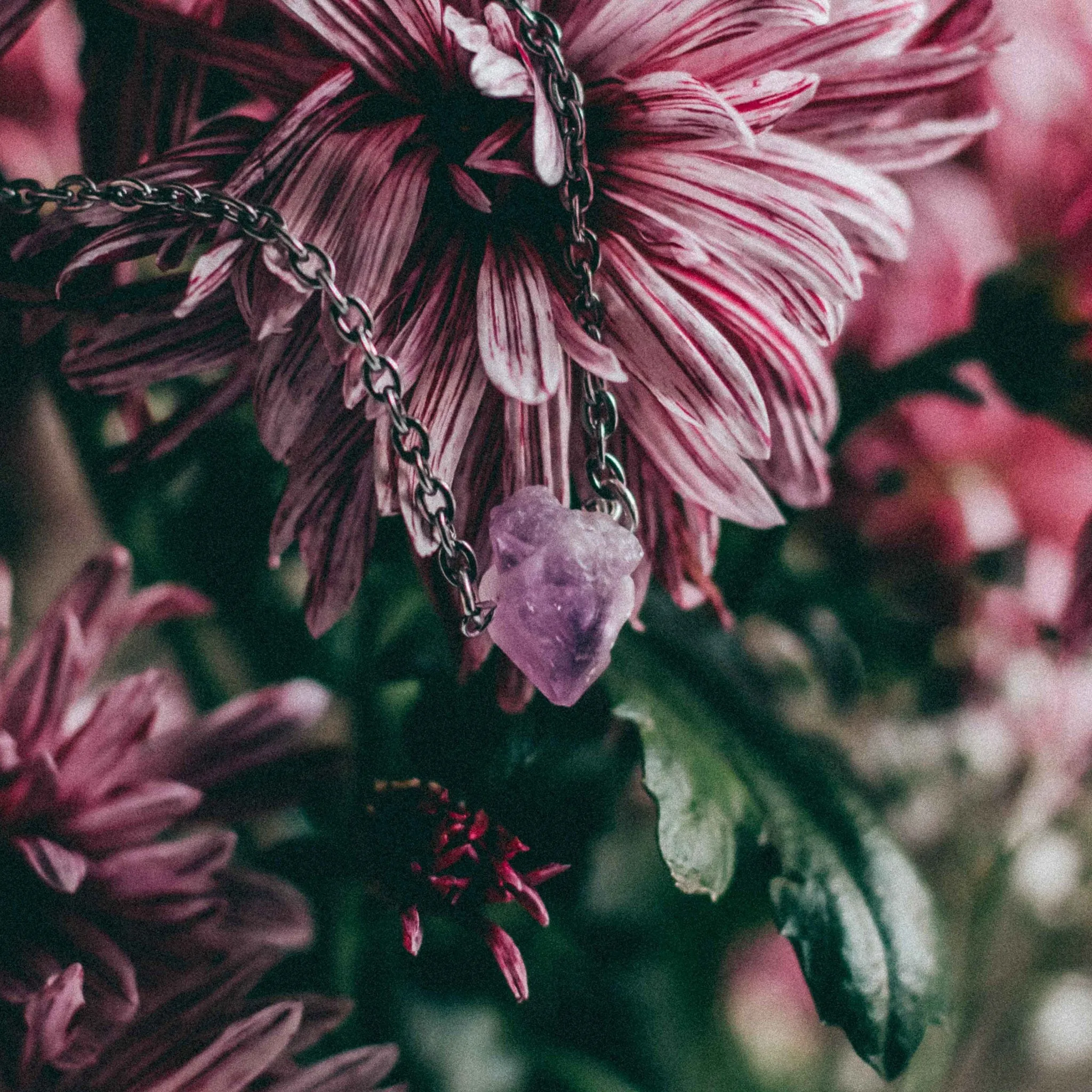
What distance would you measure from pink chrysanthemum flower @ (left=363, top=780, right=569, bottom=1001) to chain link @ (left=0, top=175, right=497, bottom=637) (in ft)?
0.18

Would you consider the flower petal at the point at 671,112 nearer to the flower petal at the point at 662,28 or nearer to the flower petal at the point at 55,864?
the flower petal at the point at 662,28

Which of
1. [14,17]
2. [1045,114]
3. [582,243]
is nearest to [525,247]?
[582,243]

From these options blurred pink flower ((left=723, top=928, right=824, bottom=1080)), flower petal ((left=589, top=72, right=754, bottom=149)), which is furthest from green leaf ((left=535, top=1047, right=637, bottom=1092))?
flower petal ((left=589, top=72, right=754, bottom=149))

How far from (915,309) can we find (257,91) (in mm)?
247

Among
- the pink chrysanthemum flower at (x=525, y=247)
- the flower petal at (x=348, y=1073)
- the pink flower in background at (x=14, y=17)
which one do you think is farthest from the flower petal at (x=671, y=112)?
the flower petal at (x=348, y=1073)

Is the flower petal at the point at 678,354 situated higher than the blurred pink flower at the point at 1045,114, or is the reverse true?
the flower petal at the point at 678,354

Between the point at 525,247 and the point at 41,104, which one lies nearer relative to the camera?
the point at 525,247

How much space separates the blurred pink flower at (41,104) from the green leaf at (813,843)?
246mm

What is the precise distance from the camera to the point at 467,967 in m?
0.30

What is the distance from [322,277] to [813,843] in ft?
0.65

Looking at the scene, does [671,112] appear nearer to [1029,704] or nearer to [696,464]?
[696,464]

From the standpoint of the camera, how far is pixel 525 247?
222 millimetres

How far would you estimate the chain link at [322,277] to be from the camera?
20 centimetres

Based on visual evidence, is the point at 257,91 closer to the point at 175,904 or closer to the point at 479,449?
the point at 479,449
